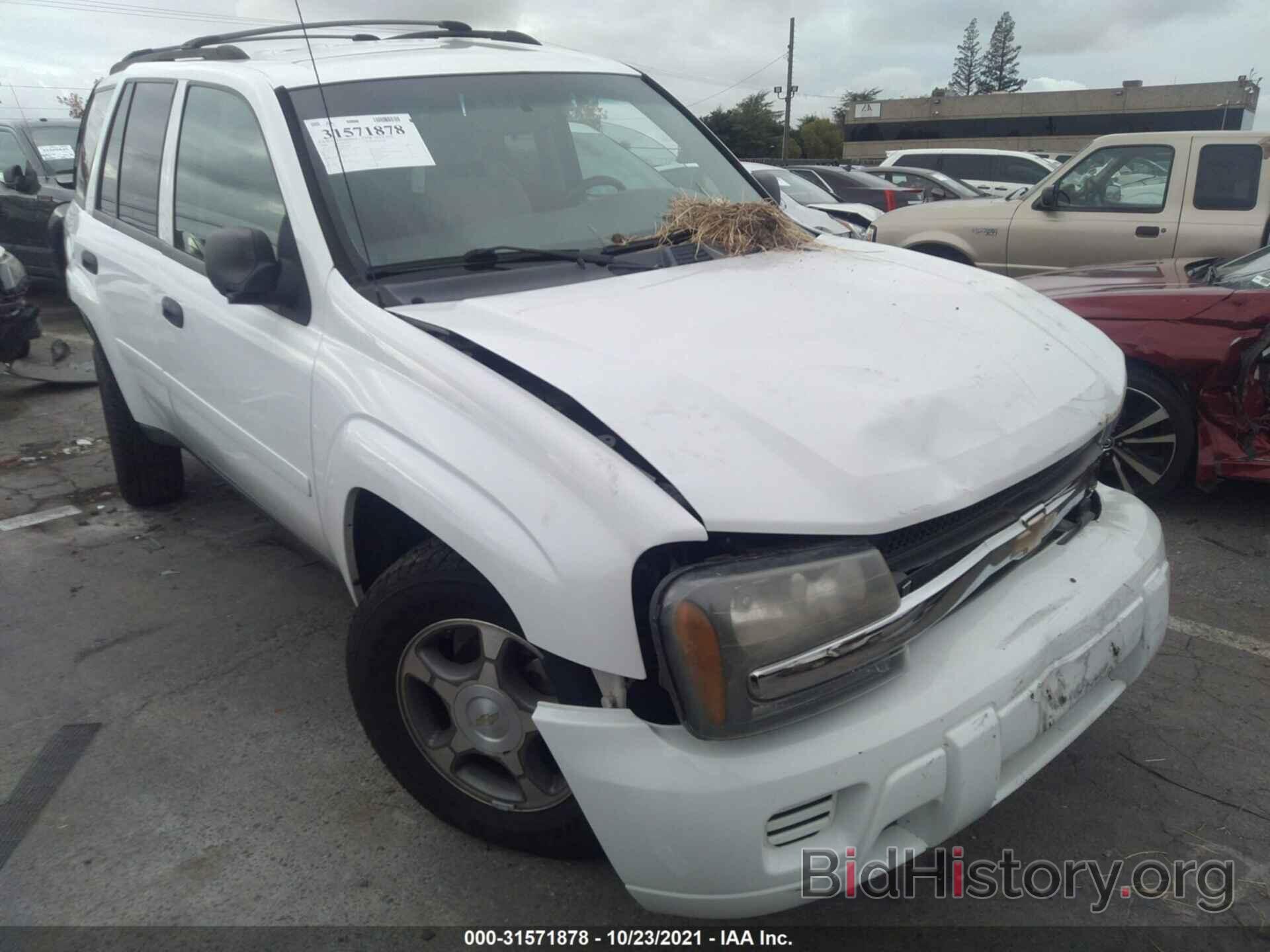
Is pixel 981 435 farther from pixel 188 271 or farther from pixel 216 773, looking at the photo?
pixel 188 271

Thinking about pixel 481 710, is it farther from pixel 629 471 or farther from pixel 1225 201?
pixel 1225 201

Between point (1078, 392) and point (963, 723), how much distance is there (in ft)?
3.13

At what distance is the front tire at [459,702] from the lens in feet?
6.99

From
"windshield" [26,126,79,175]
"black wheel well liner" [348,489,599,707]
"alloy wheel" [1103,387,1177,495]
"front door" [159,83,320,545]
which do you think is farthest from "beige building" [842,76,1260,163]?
"black wheel well liner" [348,489,599,707]

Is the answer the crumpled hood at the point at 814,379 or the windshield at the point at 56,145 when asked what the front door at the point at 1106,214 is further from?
the windshield at the point at 56,145

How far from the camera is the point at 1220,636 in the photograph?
336cm

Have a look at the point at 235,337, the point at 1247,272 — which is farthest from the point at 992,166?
the point at 235,337

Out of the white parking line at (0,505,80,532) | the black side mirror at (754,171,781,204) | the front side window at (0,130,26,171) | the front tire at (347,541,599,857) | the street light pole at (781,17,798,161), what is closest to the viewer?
the front tire at (347,541,599,857)

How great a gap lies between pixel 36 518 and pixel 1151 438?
5109 mm

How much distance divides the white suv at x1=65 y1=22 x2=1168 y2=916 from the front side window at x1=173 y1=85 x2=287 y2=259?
0.05 feet

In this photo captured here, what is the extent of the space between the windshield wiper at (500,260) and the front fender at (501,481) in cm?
17

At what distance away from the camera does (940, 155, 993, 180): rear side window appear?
16.5 meters

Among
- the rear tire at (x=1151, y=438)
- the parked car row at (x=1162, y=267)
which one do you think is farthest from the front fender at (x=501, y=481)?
the rear tire at (x=1151, y=438)

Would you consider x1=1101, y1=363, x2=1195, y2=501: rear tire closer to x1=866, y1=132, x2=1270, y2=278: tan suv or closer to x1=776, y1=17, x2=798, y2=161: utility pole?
x1=866, y1=132, x2=1270, y2=278: tan suv
